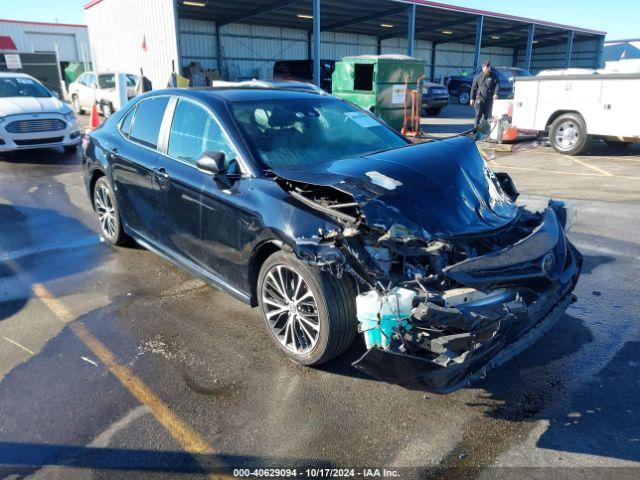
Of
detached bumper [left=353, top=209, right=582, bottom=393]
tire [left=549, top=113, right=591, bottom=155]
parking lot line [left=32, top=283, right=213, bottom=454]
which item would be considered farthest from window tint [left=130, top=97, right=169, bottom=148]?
tire [left=549, top=113, right=591, bottom=155]

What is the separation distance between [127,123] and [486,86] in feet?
34.5

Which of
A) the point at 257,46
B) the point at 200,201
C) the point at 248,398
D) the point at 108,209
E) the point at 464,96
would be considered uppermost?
the point at 257,46

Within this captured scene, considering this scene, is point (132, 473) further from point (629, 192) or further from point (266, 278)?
point (629, 192)

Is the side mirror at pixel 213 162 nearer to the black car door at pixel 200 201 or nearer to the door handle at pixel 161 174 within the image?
the black car door at pixel 200 201

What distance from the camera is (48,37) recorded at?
141 feet

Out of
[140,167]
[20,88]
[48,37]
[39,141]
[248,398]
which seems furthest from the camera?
[48,37]

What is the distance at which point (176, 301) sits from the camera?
434 centimetres

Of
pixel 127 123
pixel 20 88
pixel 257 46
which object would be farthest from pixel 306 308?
pixel 257 46

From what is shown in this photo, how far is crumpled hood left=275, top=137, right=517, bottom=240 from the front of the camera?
9.70ft

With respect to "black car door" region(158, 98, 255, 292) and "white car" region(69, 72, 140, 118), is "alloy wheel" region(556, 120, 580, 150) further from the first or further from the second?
"white car" region(69, 72, 140, 118)

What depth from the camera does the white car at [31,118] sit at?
10.2m

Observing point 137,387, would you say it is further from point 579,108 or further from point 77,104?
point 77,104

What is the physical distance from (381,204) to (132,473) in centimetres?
191

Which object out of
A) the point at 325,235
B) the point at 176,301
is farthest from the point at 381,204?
the point at 176,301
